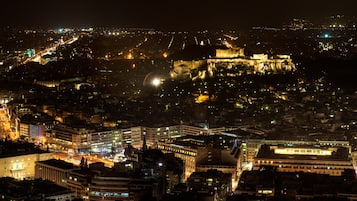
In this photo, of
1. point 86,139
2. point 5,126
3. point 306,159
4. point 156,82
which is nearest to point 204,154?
point 306,159

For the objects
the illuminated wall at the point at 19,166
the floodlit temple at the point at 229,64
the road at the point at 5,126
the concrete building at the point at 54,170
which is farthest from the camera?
the floodlit temple at the point at 229,64

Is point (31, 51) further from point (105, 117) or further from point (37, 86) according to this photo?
point (105, 117)

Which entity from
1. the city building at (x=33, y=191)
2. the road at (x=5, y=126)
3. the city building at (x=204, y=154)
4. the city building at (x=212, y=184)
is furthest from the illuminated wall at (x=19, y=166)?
the city building at (x=212, y=184)

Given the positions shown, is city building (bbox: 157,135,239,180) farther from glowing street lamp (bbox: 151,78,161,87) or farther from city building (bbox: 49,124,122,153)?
glowing street lamp (bbox: 151,78,161,87)

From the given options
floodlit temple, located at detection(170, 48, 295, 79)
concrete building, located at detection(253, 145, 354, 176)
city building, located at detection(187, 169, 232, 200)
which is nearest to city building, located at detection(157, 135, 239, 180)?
concrete building, located at detection(253, 145, 354, 176)

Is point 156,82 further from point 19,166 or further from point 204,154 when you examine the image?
point 19,166

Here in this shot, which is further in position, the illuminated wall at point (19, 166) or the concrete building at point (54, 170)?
the illuminated wall at point (19, 166)

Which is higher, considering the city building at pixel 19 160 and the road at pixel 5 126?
the road at pixel 5 126

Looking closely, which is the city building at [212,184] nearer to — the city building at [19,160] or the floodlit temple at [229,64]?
the city building at [19,160]
